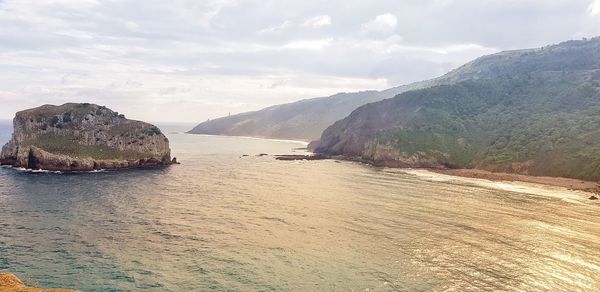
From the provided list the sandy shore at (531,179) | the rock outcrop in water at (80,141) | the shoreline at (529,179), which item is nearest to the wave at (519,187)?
the shoreline at (529,179)

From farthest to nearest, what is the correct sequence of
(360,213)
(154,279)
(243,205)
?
(243,205) → (360,213) → (154,279)

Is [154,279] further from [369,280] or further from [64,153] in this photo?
[64,153]

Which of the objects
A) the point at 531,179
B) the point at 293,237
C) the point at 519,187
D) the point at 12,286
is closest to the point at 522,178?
the point at 531,179

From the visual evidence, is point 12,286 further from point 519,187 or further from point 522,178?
point 522,178

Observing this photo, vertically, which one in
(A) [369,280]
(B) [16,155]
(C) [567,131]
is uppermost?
(C) [567,131]

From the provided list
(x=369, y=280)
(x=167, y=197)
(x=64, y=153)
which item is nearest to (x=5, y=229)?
(x=167, y=197)

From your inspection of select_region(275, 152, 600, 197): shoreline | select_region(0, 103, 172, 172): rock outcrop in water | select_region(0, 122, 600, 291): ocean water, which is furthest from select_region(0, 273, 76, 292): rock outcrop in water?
select_region(275, 152, 600, 197): shoreline

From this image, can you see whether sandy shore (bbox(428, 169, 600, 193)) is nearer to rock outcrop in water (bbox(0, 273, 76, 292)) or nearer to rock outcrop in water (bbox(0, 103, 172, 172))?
rock outcrop in water (bbox(0, 103, 172, 172))
